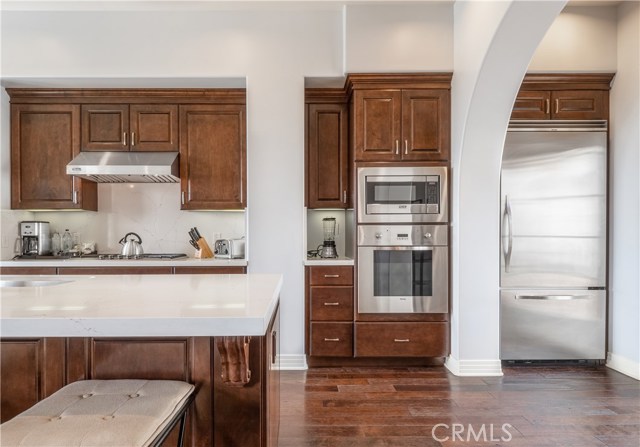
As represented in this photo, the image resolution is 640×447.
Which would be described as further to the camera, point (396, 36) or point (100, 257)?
point (100, 257)

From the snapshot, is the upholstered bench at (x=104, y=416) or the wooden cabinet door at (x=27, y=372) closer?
the upholstered bench at (x=104, y=416)

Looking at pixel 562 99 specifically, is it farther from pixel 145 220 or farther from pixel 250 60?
pixel 145 220

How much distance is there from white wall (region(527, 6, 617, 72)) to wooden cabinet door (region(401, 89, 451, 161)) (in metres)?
0.86

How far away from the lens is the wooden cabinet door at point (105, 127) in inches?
145

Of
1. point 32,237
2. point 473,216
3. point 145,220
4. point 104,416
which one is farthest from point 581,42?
point 32,237

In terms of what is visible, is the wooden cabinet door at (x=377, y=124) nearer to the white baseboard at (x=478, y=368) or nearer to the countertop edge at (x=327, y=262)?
the countertop edge at (x=327, y=262)

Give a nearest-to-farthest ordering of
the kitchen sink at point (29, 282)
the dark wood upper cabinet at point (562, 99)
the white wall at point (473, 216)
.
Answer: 1. the kitchen sink at point (29, 282)
2. the white wall at point (473, 216)
3. the dark wood upper cabinet at point (562, 99)

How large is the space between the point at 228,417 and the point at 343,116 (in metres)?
2.96

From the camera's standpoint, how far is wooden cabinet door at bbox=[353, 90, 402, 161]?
339 centimetres

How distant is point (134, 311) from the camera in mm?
1124

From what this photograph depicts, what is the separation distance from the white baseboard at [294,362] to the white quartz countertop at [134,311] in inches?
79.6

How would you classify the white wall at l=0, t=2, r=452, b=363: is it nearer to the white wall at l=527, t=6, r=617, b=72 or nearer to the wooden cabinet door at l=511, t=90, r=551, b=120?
the wooden cabinet door at l=511, t=90, r=551, b=120

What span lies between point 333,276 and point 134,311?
7.81 feet

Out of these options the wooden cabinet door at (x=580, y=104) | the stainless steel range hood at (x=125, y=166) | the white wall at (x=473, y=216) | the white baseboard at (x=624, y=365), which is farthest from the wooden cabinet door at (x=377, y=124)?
the white baseboard at (x=624, y=365)
